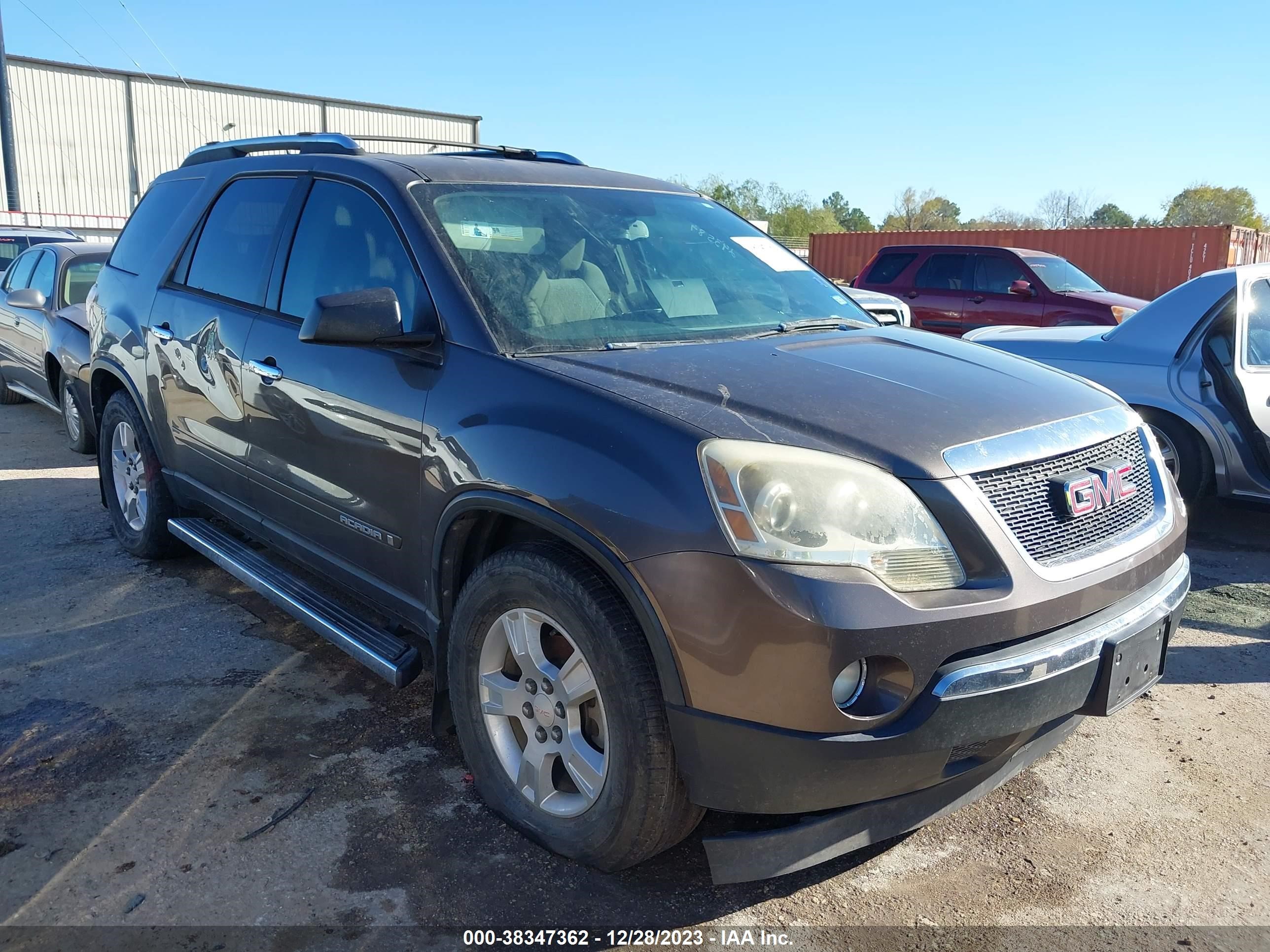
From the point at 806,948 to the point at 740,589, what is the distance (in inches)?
36.3

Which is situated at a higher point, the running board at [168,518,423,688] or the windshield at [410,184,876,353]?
the windshield at [410,184,876,353]

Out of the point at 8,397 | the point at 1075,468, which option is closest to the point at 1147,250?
the point at 8,397

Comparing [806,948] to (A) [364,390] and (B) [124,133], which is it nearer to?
(A) [364,390]

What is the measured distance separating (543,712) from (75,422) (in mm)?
6304

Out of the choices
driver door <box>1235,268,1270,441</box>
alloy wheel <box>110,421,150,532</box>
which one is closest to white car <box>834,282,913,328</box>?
driver door <box>1235,268,1270,441</box>

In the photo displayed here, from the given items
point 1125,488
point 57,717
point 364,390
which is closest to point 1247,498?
point 1125,488

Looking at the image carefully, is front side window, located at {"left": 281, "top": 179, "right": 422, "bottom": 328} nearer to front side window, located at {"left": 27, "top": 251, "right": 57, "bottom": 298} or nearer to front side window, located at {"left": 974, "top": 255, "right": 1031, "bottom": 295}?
front side window, located at {"left": 27, "top": 251, "right": 57, "bottom": 298}

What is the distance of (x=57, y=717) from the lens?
3.45 meters

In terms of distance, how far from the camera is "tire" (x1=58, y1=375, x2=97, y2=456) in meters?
7.39

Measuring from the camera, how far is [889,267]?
14461 mm

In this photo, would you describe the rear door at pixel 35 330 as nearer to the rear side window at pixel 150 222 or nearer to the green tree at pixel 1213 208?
the rear side window at pixel 150 222

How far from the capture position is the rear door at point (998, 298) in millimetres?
12680

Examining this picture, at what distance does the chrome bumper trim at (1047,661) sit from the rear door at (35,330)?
7585 millimetres

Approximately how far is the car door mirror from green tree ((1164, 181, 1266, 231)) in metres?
64.6
